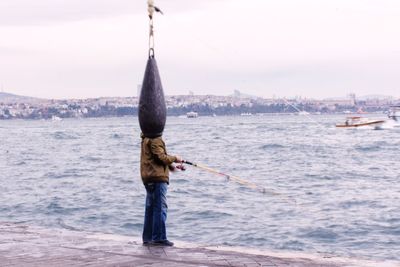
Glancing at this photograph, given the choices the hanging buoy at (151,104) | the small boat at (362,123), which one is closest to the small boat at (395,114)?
the small boat at (362,123)

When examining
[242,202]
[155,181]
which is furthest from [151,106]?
[242,202]

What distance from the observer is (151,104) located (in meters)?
9.38

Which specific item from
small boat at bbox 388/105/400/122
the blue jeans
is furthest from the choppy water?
small boat at bbox 388/105/400/122

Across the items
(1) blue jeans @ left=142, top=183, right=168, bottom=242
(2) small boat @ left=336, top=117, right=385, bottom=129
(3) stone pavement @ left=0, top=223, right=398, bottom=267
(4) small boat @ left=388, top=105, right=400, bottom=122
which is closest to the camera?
(3) stone pavement @ left=0, top=223, right=398, bottom=267

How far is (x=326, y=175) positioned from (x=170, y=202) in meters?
10.5

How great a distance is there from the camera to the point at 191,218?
19281 millimetres

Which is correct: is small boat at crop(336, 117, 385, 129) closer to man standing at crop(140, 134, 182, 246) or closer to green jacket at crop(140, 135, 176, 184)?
man standing at crop(140, 134, 182, 246)

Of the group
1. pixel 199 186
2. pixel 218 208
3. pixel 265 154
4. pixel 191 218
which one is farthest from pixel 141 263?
pixel 265 154

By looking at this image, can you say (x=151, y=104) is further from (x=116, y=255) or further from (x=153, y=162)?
(x=116, y=255)

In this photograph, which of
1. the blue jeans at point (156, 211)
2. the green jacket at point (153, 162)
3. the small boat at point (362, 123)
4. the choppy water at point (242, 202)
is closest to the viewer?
the green jacket at point (153, 162)

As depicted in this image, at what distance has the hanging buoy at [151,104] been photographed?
30.7ft

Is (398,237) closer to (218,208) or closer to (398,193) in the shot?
(218,208)

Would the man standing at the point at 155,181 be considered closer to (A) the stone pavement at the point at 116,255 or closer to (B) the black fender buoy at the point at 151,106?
(B) the black fender buoy at the point at 151,106

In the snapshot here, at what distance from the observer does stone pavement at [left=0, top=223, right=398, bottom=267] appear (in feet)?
26.2
